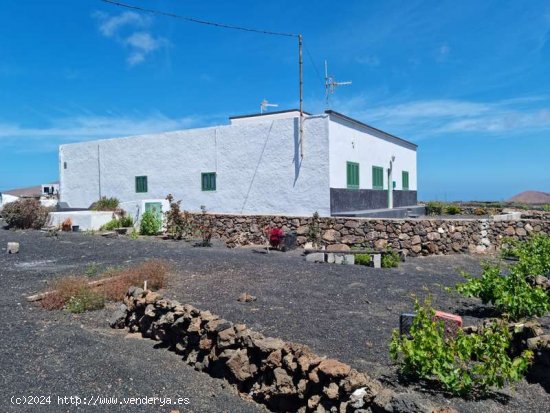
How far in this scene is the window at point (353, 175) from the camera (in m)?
18.2

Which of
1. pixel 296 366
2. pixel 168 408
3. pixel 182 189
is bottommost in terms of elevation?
pixel 168 408

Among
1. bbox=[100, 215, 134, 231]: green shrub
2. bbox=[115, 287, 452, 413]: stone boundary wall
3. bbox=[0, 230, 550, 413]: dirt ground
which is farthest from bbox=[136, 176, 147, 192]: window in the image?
bbox=[115, 287, 452, 413]: stone boundary wall

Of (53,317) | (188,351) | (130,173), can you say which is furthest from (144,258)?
(130,173)

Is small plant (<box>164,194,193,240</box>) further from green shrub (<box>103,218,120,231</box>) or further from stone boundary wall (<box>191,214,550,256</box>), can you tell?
green shrub (<box>103,218,120,231</box>)

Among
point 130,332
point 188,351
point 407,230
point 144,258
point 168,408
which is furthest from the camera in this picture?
point 407,230

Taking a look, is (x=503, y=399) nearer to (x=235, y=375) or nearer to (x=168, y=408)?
(x=235, y=375)

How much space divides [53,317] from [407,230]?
10.4m

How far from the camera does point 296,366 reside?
4.27 metres

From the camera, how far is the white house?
17.0 metres

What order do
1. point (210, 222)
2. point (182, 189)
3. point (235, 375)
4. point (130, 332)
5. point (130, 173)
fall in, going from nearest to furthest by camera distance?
point (235, 375) → point (130, 332) → point (210, 222) → point (182, 189) → point (130, 173)

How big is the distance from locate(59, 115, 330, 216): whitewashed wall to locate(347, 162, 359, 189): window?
6.42 feet

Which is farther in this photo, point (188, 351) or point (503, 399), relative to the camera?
point (188, 351)

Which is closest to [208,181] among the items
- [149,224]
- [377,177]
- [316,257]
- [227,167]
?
[227,167]

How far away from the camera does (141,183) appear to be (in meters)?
21.7
